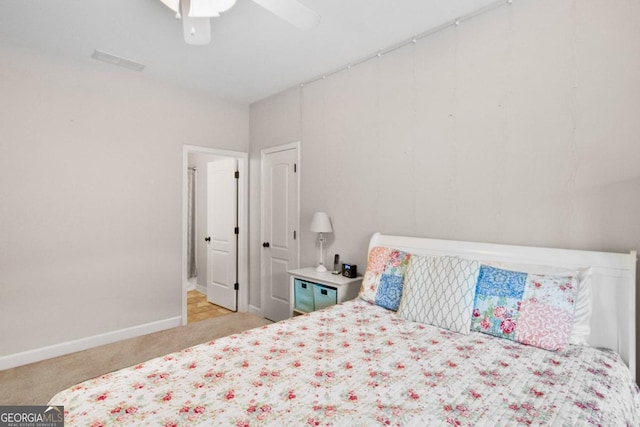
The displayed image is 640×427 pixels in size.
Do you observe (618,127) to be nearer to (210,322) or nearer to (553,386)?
(553,386)

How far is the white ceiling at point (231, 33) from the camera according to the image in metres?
2.25

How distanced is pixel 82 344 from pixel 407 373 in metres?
3.16

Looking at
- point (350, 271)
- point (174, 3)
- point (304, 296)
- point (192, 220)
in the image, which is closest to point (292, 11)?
point (174, 3)

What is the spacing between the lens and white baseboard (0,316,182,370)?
2773 millimetres

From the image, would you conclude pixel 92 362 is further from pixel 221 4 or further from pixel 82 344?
pixel 221 4

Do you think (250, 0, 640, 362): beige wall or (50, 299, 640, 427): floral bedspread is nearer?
(50, 299, 640, 427): floral bedspread

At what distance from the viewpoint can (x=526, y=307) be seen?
1741 millimetres

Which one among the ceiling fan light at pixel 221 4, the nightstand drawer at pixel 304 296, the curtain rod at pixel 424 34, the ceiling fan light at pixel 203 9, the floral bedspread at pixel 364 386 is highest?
the curtain rod at pixel 424 34

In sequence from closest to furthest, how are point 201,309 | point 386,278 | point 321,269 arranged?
point 386,278
point 321,269
point 201,309

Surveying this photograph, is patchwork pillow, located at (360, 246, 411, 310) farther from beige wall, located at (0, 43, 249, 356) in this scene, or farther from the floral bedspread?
beige wall, located at (0, 43, 249, 356)

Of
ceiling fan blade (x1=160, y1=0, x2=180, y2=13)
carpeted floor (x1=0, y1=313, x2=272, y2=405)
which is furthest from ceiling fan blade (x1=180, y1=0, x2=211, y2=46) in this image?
carpeted floor (x1=0, y1=313, x2=272, y2=405)

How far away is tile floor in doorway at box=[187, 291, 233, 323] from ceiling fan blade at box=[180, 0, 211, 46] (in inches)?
127

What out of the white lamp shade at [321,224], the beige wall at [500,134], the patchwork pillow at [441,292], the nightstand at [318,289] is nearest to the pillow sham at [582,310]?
the beige wall at [500,134]

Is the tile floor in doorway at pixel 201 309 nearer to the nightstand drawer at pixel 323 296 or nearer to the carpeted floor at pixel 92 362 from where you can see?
the carpeted floor at pixel 92 362
